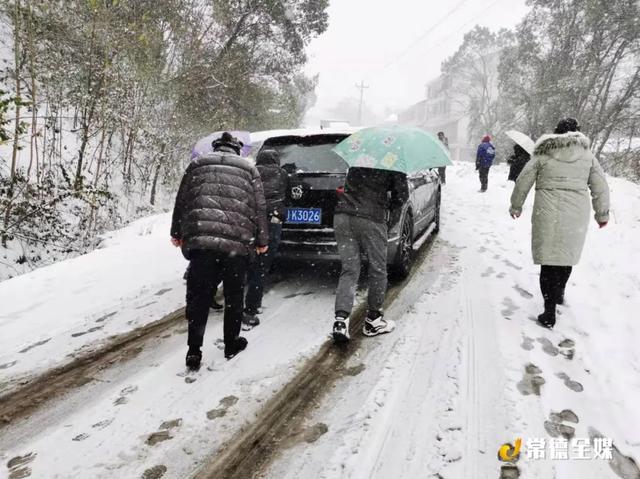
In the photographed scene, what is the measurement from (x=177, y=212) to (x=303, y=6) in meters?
14.7

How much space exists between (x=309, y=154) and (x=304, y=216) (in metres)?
0.74

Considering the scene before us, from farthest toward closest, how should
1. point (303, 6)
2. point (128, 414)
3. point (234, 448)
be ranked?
point (303, 6) < point (128, 414) < point (234, 448)

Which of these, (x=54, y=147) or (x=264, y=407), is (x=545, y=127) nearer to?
(x=54, y=147)

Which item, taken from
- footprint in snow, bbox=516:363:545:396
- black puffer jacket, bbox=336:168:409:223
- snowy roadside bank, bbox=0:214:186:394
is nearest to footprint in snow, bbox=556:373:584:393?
footprint in snow, bbox=516:363:545:396

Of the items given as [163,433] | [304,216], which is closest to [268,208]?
[304,216]

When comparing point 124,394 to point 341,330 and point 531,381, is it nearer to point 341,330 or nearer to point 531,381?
point 341,330

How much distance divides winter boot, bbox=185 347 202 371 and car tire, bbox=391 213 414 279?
92.9 inches

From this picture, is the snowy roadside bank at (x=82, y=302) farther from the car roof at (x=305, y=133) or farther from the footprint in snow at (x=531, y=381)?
the footprint in snow at (x=531, y=381)

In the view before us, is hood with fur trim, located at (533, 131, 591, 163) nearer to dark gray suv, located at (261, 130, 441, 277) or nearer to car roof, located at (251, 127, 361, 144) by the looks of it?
dark gray suv, located at (261, 130, 441, 277)

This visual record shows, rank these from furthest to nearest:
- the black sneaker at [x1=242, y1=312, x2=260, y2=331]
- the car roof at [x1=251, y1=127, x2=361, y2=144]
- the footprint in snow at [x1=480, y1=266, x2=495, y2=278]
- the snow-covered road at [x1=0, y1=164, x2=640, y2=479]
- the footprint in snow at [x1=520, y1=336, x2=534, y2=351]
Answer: the footprint in snow at [x1=480, y1=266, x2=495, y2=278]
the car roof at [x1=251, y1=127, x2=361, y2=144]
the black sneaker at [x1=242, y1=312, x2=260, y2=331]
the footprint in snow at [x1=520, y1=336, x2=534, y2=351]
the snow-covered road at [x1=0, y1=164, x2=640, y2=479]

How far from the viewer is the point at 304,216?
169 inches

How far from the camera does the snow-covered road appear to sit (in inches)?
→ 86.0

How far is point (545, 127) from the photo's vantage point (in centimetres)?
1831

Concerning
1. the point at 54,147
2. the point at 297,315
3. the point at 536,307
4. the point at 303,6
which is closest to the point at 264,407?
the point at 297,315
